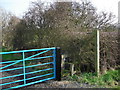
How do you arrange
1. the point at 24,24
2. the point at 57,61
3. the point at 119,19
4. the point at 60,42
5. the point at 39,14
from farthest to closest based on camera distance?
the point at 24,24 → the point at 39,14 → the point at 119,19 → the point at 60,42 → the point at 57,61

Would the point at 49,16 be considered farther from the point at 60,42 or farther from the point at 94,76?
the point at 94,76

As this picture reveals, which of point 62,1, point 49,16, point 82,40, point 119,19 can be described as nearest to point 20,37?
point 49,16

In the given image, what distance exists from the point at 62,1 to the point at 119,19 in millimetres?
3102

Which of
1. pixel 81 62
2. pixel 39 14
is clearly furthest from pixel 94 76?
pixel 39 14

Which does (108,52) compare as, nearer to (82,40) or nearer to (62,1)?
(82,40)

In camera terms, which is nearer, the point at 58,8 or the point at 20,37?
the point at 58,8

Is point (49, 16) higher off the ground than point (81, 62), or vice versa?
point (49, 16)

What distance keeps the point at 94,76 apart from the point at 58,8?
13.6 ft

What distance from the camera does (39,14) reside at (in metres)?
8.29

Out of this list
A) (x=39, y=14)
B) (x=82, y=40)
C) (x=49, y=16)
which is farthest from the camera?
(x=39, y=14)

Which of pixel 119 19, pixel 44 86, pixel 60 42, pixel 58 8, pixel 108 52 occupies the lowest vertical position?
pixel 44 86

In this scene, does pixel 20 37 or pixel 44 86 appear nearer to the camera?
pixel 44 86

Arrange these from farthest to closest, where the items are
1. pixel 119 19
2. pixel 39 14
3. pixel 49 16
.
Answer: pixel 39 14 → pixel 49 16 → pixel 119 19

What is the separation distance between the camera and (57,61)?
4.70m
